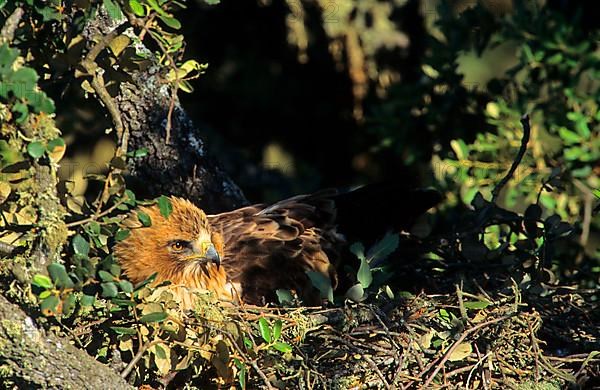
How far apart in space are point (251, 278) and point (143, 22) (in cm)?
188

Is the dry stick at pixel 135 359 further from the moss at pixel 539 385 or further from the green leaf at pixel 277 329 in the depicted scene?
the moss at pixel 539 385

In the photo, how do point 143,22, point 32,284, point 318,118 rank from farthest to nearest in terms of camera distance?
point 318,118 → point 143,22 → point 32,284

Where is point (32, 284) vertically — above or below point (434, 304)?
above

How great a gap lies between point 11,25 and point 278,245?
2.40 m

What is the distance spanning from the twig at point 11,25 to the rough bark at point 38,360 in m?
0.85

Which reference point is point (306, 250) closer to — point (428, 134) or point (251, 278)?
point (251, 278)

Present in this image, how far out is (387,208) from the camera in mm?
5402

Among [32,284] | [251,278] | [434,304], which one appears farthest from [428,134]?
[32,284]

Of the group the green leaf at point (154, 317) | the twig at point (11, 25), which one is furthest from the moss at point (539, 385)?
the twig at point (11, 25)

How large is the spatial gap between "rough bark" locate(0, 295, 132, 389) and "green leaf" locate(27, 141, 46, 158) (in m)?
0.48

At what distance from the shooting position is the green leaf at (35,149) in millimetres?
2943

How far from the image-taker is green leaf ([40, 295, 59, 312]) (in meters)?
2.88

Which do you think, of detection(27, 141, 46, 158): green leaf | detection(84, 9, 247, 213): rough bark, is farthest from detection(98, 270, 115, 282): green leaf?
detection(84, 9, 247, 213): rough bark

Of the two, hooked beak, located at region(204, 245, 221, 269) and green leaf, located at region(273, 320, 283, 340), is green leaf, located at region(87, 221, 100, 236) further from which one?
hooked beak, located at region(204, 245, 221, 269)
